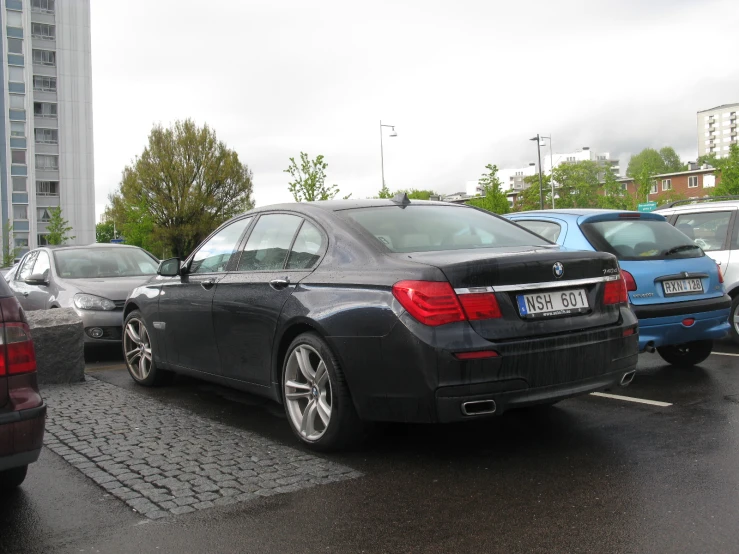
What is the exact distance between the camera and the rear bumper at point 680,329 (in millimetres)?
6570

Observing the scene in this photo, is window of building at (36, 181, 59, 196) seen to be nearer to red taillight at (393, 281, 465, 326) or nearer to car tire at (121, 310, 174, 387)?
car tire at (121, 310, 174, 387)

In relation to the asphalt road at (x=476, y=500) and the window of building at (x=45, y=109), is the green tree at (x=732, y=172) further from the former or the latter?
the window of building at (x=45, y=109)

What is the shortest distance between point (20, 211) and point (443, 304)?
84105 mm

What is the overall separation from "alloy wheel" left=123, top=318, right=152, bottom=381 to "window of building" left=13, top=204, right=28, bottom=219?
79.4 m

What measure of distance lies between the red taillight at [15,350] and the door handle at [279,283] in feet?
5.53

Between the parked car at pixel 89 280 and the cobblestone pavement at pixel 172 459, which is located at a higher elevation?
the parked car at pixel 89 280

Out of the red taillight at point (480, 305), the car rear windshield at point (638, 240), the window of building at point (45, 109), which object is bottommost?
the red taillight at point (480, 305)

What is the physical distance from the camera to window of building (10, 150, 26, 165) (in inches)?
3103

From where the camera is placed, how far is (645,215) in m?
7.28

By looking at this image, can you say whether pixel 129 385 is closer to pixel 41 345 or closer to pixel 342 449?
pixel 41 345

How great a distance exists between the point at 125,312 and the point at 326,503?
449 cm

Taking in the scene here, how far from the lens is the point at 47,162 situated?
81.6 meters

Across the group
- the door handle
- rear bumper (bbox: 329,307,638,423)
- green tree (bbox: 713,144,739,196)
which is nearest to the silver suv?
rear bumper (bbox: 329,307,638,423)

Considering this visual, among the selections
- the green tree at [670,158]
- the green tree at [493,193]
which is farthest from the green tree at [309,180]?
the green tree at [670,158]
